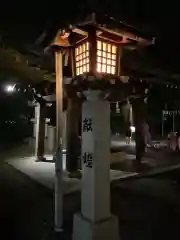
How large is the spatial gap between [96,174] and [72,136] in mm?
5700

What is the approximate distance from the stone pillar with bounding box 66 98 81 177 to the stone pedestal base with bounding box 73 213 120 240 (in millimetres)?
5355

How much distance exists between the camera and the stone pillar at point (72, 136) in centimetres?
983

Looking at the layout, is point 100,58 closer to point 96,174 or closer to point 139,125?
point 96,174

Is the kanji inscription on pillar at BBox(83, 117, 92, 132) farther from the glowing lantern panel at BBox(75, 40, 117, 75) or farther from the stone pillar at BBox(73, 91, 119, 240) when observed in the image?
the glowing lantern panel at BBox(75, 40, 117, 75)

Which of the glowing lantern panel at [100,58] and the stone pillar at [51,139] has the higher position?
the glowing lantern panel at [100,58]

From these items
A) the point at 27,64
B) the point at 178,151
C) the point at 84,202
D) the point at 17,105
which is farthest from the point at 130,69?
the point at 17,105

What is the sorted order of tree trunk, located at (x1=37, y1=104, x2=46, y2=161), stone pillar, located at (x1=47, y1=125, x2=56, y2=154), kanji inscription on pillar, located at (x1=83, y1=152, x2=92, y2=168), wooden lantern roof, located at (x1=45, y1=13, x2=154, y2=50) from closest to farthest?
wooden lantern roof, located at (x1=45, y1=13, x2=154, y2=50)
kanji inscription on pillar, located at (x1=83, y1=152, x2=92, y2=168)
tree trunk, located at (x1=37, y1=104, x2=46, y2=161)
stone pillar, located at (x1=47, y1=125, x2=56, y2=154)

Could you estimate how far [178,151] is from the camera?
17.3 metres

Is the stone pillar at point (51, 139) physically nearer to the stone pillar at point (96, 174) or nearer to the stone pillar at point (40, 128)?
the stone pillar at point (40, 128)

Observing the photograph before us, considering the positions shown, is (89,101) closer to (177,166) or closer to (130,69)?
(130,69)

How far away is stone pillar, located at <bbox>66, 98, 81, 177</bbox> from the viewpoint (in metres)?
9.83

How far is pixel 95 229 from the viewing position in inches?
162

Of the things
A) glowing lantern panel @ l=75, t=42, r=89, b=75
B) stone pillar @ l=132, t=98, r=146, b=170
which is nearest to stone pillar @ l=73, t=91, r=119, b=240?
glowing lantern panel @ l=75, t=42, r=89, b=75

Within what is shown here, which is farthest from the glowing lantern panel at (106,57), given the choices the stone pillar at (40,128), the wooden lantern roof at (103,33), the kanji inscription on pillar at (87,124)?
the stone pillar at (40,128)
